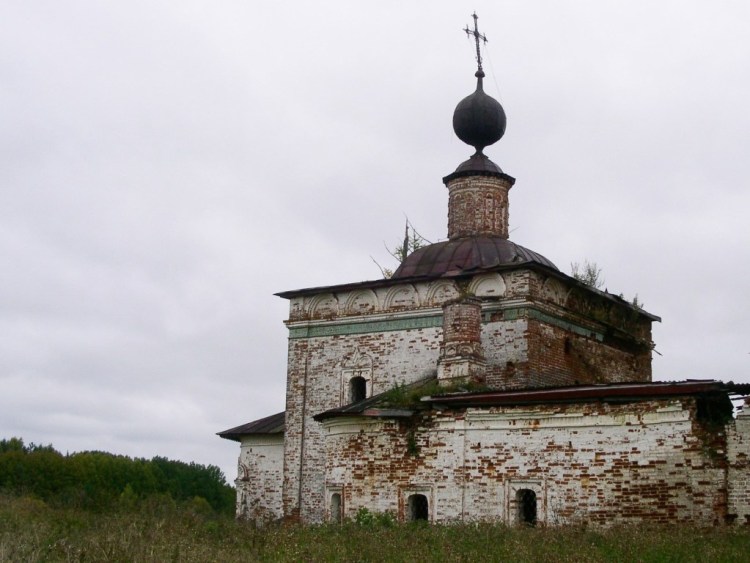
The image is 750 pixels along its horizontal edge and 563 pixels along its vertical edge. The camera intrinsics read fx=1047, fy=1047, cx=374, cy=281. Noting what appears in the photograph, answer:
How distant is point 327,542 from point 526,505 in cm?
467

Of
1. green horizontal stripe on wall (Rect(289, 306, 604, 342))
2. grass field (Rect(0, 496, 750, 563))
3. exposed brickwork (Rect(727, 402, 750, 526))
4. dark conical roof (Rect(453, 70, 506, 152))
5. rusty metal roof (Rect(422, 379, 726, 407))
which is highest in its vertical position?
dark conical roof (Rect(453, 70, 506, 152))

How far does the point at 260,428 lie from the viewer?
69.3 ft

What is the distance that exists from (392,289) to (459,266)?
4.34ft

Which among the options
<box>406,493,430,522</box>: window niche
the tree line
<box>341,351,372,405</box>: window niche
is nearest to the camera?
<box>406,493,430,522</box>: window niche

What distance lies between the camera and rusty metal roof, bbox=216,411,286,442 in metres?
20.8

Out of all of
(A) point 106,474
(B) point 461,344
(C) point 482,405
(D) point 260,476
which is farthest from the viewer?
(A) point 106,474

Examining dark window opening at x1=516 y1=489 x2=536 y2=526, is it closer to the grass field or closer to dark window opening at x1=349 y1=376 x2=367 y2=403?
the grass field

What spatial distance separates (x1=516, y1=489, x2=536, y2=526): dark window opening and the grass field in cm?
182

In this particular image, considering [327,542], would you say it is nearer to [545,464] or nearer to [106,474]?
[545,464]

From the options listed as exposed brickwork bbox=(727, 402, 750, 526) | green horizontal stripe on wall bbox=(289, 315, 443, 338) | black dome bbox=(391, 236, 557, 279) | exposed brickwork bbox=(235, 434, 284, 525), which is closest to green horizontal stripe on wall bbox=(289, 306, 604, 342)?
green horizontal stripe on wall bbox=(289, 315, 443, 338)

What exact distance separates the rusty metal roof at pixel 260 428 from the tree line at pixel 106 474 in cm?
1389

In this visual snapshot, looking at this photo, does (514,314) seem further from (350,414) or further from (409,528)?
(409,528)

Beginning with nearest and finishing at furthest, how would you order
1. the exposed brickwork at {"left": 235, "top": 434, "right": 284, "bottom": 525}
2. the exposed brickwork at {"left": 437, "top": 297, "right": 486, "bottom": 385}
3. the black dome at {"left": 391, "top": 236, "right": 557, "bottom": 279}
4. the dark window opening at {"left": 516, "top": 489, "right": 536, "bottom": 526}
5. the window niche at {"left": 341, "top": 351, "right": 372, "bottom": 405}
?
the dark window opening at {"left": 516, "top": 489, "right": 536, "bottom": 526}, the exposed brickwork at {"left": 437, "top": 297, "right": 486, "bottom": 385}, the black dome at {"left": 391, "top": 236, "right": 557, "bottom": 279}, the window niche at {"left": 341, "top": 351, "right": 372, "bottom": 405}, the exposed brickwork at {"left": 235, "top": 434, "right": 284, "bottom": 525}

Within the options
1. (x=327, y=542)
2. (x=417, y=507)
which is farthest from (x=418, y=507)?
(x=327, y=542)
